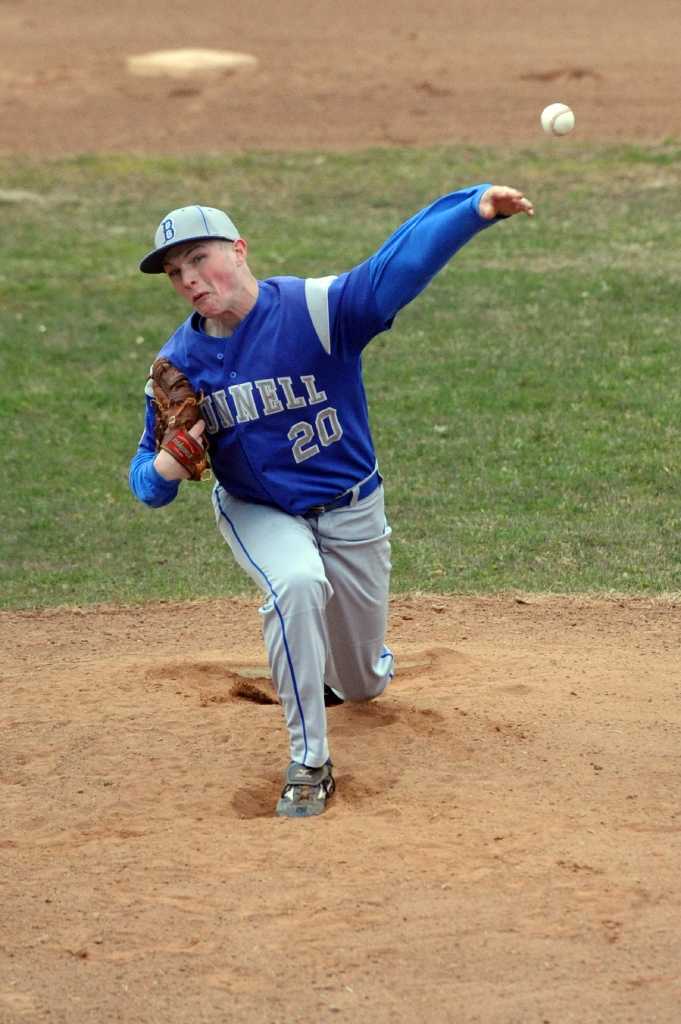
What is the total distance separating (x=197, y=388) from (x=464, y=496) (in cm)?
387

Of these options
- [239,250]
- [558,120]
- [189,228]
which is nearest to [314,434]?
[239,250]

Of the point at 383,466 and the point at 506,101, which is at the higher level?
the point at 506,101

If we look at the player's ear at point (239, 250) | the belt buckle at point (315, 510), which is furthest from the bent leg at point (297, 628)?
the player's ear at point (239, 250)

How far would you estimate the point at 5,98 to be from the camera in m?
20.2

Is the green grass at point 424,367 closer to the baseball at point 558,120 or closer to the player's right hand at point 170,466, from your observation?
the baseball at point 558,120

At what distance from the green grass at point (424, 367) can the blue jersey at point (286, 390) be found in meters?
2.51

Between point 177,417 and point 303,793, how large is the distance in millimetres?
1273

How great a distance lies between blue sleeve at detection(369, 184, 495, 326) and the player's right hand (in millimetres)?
710

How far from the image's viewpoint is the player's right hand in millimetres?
5223

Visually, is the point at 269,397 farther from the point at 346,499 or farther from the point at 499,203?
the point at 499,203

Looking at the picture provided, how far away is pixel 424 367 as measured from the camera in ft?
36.9

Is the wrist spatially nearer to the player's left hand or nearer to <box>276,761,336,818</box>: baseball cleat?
<box>276,761,336,818</box>: baseball cleat

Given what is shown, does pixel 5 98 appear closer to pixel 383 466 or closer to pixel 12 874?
pixel 383 466

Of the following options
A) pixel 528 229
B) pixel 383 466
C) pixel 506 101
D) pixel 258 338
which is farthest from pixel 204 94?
pixel 258 338
